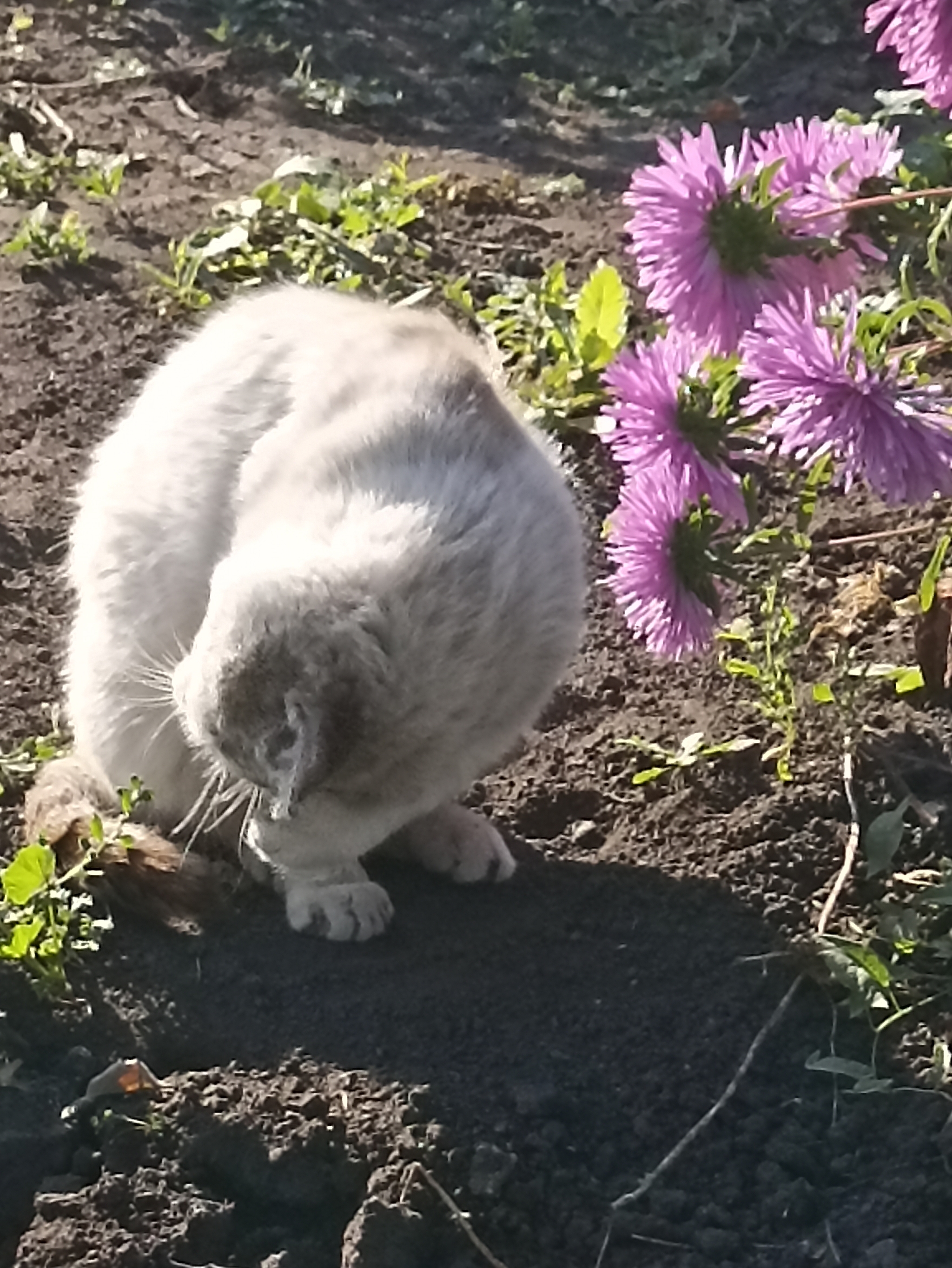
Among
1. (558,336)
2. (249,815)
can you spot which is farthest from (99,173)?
(249,815)

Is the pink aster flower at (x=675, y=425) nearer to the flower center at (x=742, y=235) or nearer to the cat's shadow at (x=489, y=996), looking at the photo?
the flower center at (x=742, y=235)

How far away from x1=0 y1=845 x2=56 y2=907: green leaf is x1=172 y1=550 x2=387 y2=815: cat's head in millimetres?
378

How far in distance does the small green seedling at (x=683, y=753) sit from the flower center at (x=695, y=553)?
1.80 feet

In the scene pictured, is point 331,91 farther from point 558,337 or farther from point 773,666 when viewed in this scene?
point 773,666

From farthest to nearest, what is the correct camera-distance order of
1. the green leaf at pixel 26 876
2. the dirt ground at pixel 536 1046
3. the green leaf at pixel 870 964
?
the green leaf at pixel 26 876, the green leaf at pixel 870 964, the dirt ground at pixel 536 1046

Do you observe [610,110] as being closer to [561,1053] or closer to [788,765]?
[788,765]

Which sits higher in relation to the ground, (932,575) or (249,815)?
(932,575)

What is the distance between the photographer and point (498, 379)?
2818 mm

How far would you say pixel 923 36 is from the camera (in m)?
1.76

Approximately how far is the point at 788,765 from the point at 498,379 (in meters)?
0.77

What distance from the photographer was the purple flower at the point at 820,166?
6.20ft

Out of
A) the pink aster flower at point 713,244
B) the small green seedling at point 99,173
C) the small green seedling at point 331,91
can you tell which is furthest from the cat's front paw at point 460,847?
the small green seedling at point 331,91

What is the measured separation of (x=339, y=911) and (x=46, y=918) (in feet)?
1.27

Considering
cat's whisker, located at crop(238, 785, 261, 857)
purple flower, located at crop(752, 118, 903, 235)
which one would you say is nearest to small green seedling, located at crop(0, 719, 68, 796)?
cat's whisker, located at crop(238, 785, 261, 857)
